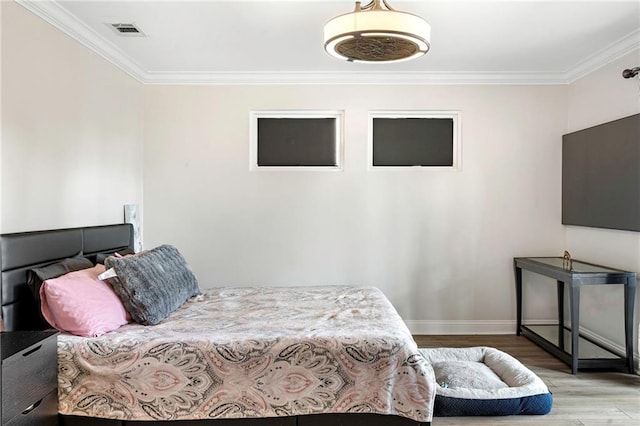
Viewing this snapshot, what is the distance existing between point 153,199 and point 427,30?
323 cm

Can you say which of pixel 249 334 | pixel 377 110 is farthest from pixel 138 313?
pixel 377 110

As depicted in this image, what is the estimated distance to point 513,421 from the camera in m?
2.67

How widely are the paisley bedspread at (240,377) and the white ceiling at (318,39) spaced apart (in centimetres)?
212

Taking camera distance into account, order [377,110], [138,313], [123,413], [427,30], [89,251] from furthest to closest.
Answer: [377,110] → [89,251] → [138,313] → [427,30] → [123,413]

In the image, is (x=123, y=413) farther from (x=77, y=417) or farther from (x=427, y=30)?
(x=427, y=30)

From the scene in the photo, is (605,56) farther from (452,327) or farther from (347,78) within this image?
(452,327)

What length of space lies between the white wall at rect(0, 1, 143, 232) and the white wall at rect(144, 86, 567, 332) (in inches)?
24.1

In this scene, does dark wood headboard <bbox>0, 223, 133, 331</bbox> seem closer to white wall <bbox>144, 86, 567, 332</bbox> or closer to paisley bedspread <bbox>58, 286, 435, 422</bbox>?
paisley bedspread <bbox>58, 286, 435, 422</bbox>

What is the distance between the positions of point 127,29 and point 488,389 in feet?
11.8

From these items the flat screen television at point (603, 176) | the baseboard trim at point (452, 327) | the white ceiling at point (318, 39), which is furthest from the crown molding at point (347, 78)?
the baseboard trim at point (452, 327)

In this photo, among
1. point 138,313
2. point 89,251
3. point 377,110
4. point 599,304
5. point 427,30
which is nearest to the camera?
point 427,30

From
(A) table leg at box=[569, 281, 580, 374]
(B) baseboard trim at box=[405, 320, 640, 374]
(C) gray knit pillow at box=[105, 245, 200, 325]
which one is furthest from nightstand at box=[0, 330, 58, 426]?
(A) table leg at box=[569, 281, 580, 374]

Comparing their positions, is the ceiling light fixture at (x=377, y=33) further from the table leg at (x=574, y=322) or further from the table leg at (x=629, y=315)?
the table leg at (x=629, y=315)

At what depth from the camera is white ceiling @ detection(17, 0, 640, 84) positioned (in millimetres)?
2918
